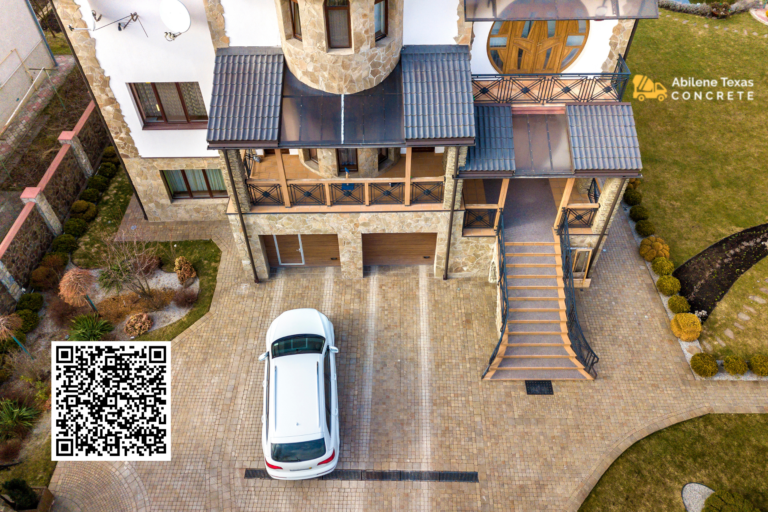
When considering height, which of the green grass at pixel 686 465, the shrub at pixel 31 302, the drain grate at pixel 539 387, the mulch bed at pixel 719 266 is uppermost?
the shrub at pixel 31 302

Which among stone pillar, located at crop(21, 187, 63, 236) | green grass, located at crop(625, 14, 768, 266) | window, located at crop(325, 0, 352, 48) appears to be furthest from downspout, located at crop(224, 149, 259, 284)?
green grass, located at crop(625, 14, 768, 266)

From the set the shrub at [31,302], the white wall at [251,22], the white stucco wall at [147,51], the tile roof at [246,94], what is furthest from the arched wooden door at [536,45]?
the shrub at [31,302]

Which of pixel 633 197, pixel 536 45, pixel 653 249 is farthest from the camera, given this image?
pixel 633 197

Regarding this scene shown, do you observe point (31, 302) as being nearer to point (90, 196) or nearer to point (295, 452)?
point (90, 196)

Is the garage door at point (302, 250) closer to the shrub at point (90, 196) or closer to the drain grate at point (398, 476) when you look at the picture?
the drain grate at point (398, 476)

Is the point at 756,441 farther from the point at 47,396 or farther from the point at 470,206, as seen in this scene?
the point at 47,396

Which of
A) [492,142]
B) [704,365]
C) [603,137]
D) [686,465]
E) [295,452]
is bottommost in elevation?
[686,465]

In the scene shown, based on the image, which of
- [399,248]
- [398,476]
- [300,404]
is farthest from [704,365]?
[300,404]
